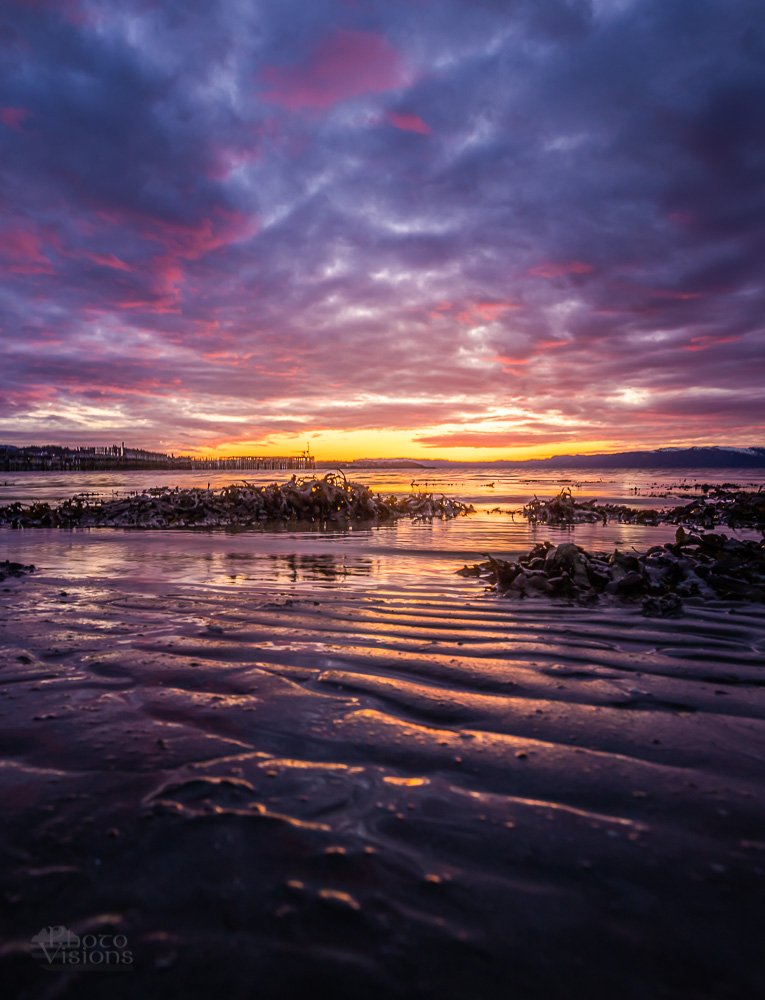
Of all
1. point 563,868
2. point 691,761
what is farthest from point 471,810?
point 691,761

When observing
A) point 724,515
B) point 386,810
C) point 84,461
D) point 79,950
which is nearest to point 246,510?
point 724,515

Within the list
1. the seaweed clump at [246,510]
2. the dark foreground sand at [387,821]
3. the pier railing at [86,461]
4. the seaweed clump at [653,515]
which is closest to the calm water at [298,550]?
the seaweed clump at [653,515]

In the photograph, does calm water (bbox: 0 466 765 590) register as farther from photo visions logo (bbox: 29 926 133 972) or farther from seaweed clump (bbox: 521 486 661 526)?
photo visions logo (bbox: 29 926 133 972)

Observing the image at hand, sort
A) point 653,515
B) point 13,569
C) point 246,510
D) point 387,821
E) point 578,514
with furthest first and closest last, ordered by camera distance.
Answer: point 246,510
point 578,514
point 653,515
point 13,569
point 387,821

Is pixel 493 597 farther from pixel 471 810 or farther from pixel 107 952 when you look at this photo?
pixel 107 952

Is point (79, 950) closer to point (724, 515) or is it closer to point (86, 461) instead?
point (724, 515)

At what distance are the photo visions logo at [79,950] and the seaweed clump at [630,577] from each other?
13.4 ft

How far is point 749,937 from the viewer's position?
1.19m

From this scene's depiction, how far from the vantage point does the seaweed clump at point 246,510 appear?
40.1 ft

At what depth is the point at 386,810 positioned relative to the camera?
5.41 ft

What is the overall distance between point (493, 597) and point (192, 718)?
10.1ft

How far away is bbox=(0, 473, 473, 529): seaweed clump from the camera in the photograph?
481 inches

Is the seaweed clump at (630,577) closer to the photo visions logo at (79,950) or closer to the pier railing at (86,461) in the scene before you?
the photo visions logo at (79,950)

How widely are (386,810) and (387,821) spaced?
0.05 metres
